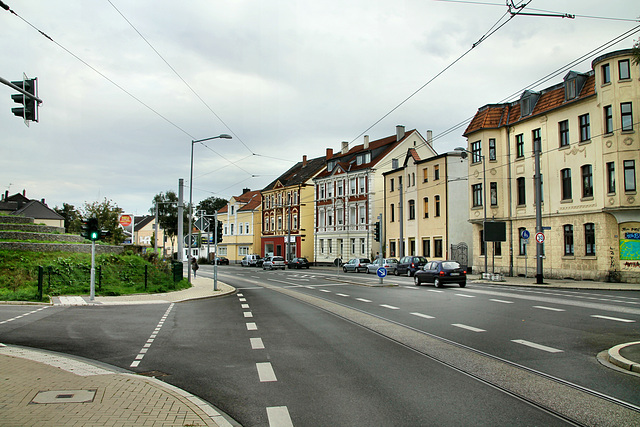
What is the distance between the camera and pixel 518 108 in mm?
37781

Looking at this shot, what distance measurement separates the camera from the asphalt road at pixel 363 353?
595cm

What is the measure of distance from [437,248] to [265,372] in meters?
41.4

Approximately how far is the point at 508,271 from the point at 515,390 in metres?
32.8

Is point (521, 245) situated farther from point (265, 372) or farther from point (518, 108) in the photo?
point (265, 372)

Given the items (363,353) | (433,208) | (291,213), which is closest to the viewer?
(363,353)

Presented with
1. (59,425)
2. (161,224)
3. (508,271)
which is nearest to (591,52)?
(59,425)

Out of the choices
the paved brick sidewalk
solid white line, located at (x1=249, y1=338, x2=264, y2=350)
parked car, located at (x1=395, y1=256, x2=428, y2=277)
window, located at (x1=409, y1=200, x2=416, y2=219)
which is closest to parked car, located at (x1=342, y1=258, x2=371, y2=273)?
window, located at (x1=409, y1=200, x2=416, y2=219)

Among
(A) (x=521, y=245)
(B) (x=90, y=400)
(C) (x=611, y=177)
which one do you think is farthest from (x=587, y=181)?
(B) (x=90, y=400)

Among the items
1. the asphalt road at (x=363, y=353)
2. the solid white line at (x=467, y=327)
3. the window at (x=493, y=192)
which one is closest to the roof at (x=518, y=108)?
the window at (x=493, y=192)

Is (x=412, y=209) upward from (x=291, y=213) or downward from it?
downward

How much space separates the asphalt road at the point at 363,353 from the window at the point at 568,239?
15762 mm

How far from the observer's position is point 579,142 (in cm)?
3142

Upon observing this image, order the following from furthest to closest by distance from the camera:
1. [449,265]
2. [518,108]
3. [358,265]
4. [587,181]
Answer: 1. [358,265]
2. [518,108]
3. [587,181]
4. [449,265]

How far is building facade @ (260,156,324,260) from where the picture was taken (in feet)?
234
